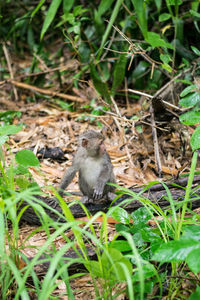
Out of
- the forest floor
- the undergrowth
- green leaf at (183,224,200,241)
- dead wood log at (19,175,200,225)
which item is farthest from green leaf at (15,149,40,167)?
green leaf at (183,224,200,241)

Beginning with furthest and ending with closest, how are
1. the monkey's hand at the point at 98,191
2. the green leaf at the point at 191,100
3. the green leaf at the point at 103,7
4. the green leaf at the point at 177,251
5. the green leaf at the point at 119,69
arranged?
1. the green leaf at the point at 119,69
2. the monkey's hand at the point at 98,191
3. the green leaf at the point at 191,100
4. the green leaf at the point at 103,7
5. the green leaf at the point at 177,251

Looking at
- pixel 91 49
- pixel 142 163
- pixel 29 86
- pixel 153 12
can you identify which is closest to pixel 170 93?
pixel 142 163

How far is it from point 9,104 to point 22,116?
25.6 inches

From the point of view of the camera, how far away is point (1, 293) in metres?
2.93

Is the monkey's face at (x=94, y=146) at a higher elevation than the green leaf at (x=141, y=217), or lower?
higher

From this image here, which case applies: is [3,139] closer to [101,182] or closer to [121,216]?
[121,216]

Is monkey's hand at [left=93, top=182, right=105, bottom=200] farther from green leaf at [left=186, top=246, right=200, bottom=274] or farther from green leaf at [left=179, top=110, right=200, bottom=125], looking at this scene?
green leaf at [left=186, top=246, right=200, bottom=274]

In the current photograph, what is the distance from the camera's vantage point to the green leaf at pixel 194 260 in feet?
7.06

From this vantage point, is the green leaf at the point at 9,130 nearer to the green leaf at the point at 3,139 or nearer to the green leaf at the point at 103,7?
the green leaf at the point at 3,139

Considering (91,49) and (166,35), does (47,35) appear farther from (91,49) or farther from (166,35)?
(166,35)

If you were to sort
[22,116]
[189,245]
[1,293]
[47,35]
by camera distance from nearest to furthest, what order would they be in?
[189,245] → [1,293] → [22,116] → [47,35]

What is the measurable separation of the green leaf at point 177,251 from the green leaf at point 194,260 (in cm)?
4

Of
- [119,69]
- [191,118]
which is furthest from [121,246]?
[119,69]

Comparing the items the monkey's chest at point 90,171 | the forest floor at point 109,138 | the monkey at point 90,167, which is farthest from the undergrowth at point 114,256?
the monkey's chest at point 90,171
